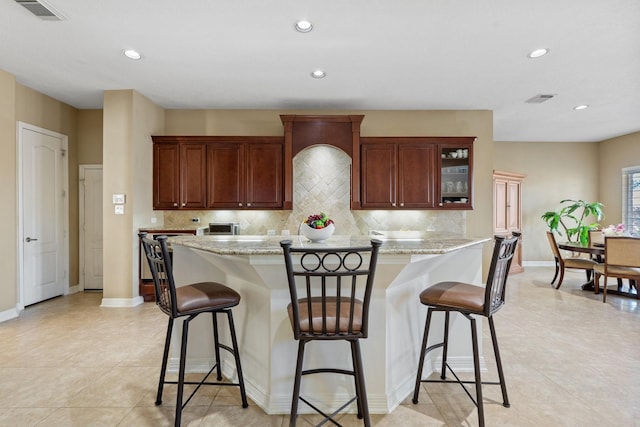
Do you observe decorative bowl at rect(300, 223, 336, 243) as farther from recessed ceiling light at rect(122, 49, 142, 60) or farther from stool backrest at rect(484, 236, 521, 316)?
recessed ceiling light at rect(122, 49, 142, 60)

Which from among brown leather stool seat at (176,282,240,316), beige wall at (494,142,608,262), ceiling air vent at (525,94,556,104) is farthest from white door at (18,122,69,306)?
beige wall at (494,142,608,262)

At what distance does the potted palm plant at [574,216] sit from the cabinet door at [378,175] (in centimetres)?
423

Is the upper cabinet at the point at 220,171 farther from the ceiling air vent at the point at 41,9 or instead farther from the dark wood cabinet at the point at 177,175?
the ceiling air vent at the point at 41,9

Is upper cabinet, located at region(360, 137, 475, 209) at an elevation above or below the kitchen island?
above

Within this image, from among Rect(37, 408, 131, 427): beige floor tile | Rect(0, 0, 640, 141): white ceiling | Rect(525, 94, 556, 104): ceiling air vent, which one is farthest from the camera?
Rect(525, 94, 556, 104): ceiling air vent

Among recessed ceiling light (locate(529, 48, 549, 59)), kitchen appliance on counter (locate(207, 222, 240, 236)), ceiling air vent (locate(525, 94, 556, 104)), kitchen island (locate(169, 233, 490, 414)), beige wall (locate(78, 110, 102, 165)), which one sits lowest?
kitchen island (locate(169, 233, 490, 414))

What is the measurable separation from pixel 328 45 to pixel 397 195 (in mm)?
2498

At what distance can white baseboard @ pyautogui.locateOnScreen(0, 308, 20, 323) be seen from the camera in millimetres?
3976

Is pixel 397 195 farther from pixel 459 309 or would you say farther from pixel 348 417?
pixel 348 417

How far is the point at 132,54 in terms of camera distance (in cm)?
364

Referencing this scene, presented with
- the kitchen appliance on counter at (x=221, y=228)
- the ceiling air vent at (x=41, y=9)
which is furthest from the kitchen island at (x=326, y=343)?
the kitchen appliance on counter at (x=221, y=228)

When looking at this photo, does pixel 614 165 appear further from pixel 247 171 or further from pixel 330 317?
pixel 330 317

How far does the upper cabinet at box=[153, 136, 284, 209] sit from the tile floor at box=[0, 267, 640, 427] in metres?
1.79

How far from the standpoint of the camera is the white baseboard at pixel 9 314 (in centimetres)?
398
